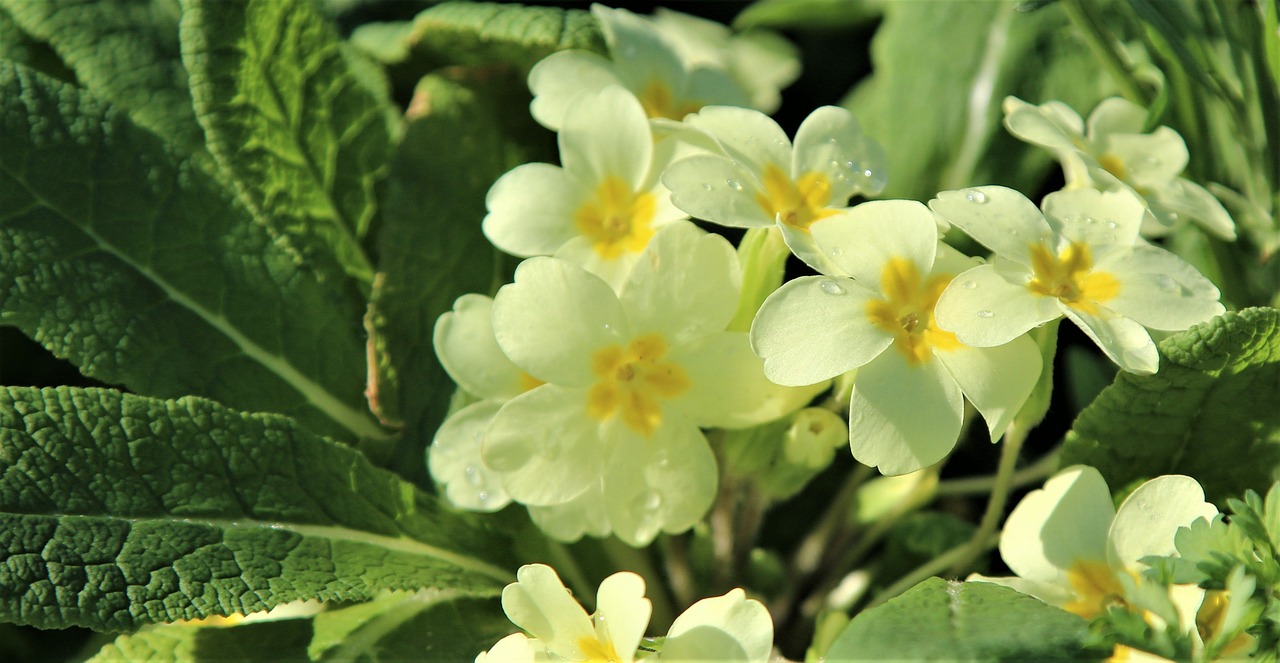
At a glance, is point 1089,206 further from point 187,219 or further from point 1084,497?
point 187,219

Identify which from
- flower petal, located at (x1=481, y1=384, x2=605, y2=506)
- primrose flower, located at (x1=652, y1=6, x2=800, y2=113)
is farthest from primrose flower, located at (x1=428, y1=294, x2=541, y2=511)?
primrose flower, located at (x1=652, y1=6, x2=800, y2=113)

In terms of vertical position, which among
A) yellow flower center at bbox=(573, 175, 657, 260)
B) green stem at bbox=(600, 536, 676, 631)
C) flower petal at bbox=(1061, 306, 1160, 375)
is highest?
flower petal at bbox=(1061, 306, 1160, 375)

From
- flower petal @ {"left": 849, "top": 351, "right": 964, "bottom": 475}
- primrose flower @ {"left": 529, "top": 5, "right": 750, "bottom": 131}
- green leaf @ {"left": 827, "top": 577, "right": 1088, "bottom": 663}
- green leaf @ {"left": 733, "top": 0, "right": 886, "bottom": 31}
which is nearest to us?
green leaf @ {"left": 827, "top": 577, "right": 1088, "bottom": 663}

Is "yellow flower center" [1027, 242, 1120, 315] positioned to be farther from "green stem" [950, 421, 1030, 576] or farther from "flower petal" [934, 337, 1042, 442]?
"green stem" [950, 421, 1030, 576]

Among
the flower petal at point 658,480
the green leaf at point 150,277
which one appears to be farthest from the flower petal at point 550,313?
the green leaf at point 150,277

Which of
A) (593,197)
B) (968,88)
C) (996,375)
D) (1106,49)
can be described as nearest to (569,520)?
(593,197)

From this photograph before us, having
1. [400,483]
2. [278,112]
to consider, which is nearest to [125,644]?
[400,483]

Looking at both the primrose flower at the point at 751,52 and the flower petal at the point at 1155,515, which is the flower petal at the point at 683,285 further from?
the primrose flower at the point at 751,52
